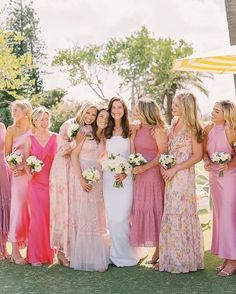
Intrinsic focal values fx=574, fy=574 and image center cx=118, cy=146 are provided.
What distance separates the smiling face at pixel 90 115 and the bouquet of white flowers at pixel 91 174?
66 cm

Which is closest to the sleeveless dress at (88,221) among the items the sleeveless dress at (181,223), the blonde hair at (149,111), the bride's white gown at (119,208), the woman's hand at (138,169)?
the bride's white gown at (119,208)

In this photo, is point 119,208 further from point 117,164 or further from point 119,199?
point 117,164

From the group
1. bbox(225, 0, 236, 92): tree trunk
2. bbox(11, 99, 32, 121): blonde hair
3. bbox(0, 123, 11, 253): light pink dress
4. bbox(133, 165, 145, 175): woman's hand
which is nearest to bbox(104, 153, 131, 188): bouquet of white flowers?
bbox(133, 165, 145, 175): woman's hand

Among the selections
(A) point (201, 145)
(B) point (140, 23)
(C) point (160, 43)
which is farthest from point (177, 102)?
(B) point (140, 23)

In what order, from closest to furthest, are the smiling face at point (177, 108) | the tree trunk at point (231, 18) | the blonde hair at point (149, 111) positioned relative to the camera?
the smiling face at point (177, 108)
the blonde hair at point (149, 111)
the tree trunk at point (231, 18)

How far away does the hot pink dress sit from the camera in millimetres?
7797

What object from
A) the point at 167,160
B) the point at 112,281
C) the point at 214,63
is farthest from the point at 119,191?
the point at 214,63

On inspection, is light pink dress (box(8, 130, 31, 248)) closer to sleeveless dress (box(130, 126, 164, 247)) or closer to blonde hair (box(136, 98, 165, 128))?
sleeveless dress (box(130, 126, 164, 247))

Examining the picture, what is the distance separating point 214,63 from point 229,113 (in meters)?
0.67

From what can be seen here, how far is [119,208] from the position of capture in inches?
299

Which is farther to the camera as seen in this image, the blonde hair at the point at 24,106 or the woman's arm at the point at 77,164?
the blonde hair at the point at 24,106

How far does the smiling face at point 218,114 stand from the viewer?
7.13m

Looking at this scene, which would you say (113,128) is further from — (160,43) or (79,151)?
(160,43)

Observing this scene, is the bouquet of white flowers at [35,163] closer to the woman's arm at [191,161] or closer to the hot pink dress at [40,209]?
the hot pink dress at [40,209]
